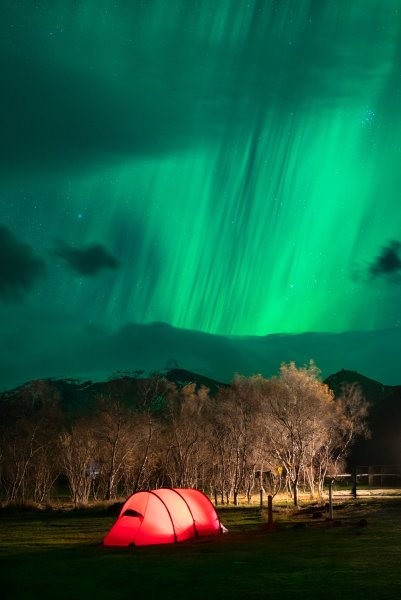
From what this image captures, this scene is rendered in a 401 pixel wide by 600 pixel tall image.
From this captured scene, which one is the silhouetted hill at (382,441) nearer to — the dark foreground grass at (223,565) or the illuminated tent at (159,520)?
the illuminated tent at (159,520)

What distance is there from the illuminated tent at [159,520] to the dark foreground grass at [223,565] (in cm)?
80

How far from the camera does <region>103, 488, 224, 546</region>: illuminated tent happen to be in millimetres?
26406

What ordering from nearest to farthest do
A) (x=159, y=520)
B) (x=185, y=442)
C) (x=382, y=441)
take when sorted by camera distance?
(x=159, y=520)
(x=185, y=442)
(x=382, y=441)

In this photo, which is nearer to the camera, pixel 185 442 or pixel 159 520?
pixel 159 520

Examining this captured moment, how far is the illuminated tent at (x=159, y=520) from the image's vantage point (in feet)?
86.6

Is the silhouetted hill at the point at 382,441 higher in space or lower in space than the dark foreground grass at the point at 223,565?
higher

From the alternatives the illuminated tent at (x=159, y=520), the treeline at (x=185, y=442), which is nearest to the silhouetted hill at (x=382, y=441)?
the treeline at (x=185, y=442)

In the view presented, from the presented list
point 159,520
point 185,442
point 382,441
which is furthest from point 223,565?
point 382,441

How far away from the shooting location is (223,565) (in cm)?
1994

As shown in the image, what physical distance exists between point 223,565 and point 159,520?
7497mm

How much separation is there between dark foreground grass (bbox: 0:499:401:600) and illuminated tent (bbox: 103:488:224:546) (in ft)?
2.64

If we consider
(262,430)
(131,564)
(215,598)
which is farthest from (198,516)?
(262,430)

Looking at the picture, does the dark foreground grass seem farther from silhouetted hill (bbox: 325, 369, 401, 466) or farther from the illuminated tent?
silhouetted hill (bbox: 325, 369, 401, 466)

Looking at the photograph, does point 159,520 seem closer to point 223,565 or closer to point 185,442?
point 223,565
